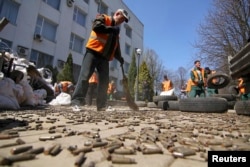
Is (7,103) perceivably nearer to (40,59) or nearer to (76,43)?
(40,59)

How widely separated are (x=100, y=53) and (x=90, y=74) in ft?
1.79

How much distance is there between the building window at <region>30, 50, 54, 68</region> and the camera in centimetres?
1662

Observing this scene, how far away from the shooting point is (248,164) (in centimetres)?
118

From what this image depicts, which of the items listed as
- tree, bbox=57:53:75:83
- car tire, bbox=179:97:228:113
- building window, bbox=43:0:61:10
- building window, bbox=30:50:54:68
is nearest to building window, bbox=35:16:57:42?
building window, bbox=43:0:61:10

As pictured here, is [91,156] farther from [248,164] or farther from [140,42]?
[140,42]

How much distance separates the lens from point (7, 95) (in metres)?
4.46

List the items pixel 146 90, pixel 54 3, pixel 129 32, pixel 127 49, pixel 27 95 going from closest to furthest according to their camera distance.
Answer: pixel 27 95, pixel 54 3, pixel 146 90, pixel 127 49, pixel 129 32

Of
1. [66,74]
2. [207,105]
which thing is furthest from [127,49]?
[207,105]

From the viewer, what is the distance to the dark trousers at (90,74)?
4.48 meters

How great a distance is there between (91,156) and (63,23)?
20.7 metres

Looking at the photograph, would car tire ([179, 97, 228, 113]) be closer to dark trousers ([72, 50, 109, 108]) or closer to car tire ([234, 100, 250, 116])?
car tire ([234, 100, 250, 116])

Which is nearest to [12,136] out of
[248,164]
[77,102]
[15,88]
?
[248,164]

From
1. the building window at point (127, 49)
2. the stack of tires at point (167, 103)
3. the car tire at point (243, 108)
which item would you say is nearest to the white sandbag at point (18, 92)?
the stack of tires at point (167, 103)

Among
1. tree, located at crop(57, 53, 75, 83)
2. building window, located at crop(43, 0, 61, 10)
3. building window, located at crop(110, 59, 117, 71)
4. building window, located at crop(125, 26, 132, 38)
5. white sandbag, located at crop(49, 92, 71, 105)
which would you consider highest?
building window, located at crop(125, 26, 132, 38)
